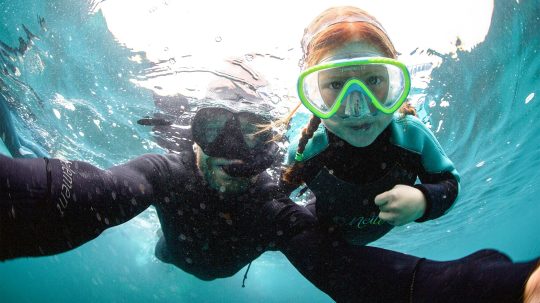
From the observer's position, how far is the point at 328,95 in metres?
3.37

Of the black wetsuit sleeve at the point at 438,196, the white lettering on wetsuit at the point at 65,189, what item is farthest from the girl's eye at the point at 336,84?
the white lettering on wetsuit at the point at 65,189

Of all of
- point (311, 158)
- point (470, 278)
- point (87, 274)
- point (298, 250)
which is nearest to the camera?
point (470, 278)

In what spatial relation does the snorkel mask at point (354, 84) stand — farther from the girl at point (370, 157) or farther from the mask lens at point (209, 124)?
the mask lens at point (209, 124)

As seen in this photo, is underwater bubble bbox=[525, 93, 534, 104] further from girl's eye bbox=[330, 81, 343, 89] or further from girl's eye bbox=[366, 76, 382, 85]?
girl's eye bbox=[330, 81, 343, 89]

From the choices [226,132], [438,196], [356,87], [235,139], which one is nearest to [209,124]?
[226,132]

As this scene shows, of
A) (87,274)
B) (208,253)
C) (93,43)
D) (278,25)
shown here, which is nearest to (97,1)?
(93,43)

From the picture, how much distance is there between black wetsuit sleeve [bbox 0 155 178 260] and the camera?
6.54ft

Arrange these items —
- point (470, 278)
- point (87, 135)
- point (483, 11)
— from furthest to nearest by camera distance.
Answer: point (87, 135) → point (483, 11) → point (470, 278)

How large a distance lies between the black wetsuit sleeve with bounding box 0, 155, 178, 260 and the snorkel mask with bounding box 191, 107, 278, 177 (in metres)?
1.88

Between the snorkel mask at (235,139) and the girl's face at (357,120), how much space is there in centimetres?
176

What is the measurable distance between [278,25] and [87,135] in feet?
42.9

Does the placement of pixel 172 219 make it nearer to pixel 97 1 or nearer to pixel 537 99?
pixel 97 1

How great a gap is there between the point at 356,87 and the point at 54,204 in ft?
9.35

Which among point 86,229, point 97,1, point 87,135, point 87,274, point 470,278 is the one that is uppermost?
point 97,1
